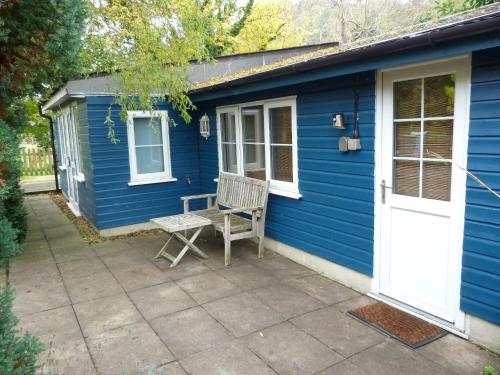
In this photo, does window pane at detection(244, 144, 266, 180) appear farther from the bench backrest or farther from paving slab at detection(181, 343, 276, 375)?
paving slab at detection(181, 343, 276, 375)

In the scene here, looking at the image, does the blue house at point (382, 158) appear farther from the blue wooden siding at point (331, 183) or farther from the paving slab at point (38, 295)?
the paving slab at point (38, 295)

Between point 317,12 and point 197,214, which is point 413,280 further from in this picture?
point 317,12

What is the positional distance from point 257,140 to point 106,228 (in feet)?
9.81

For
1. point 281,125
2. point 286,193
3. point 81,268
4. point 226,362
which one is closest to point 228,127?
point 281,125

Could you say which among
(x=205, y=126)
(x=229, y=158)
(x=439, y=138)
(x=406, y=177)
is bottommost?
(x=406, y=177)

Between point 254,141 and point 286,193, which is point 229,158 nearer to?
point 254,141

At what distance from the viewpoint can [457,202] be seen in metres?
3.04

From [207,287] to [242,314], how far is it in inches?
30.2

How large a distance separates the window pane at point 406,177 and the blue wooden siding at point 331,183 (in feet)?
0.85

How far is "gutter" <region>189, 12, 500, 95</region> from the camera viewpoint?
2.38m

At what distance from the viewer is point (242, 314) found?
3582 millimetres

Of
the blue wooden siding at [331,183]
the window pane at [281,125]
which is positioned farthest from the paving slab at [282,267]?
the window pane at [281,125]

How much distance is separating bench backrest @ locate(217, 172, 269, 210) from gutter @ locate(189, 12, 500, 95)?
157 cm

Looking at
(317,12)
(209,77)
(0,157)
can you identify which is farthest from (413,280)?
(317,12)
